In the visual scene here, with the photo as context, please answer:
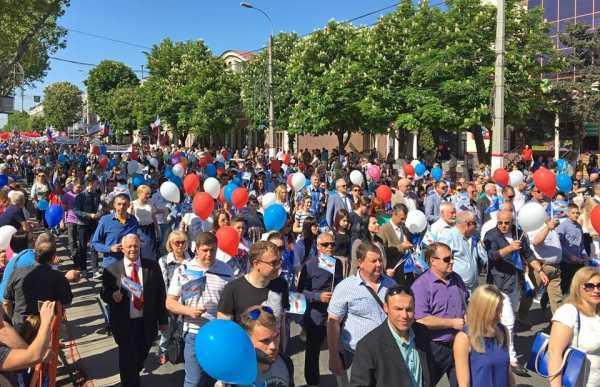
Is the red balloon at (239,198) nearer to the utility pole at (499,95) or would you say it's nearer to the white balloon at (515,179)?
the white balloon at (515,179)

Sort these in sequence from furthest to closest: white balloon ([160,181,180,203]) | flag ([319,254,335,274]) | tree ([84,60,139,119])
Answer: tree ([84,60,139,119]) < white balloon ([160,181,180,203]) < flag ([319,254,335,274])

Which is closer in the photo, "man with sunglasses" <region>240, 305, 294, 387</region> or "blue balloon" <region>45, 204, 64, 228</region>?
"man with sunglasses" <region>240, 305, 294, 387</region>

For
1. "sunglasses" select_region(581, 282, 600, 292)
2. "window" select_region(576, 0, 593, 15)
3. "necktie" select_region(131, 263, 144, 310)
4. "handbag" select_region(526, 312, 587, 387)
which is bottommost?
"handbag" select_region(526, 312, 587, 387)

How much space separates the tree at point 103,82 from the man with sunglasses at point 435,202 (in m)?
72.2

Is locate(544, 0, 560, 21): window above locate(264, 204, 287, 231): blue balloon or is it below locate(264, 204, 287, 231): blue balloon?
above

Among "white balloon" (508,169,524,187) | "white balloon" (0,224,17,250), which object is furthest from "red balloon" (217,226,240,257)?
"white balloon" (508,169,524,187)

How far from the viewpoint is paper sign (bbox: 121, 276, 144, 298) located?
4.68 m

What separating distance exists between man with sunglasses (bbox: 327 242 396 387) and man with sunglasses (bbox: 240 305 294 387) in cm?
113

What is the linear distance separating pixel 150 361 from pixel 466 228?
3.63 metres

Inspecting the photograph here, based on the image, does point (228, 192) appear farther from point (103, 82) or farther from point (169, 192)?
point (103, 82)

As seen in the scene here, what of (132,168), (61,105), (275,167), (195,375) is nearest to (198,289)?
(195,375)

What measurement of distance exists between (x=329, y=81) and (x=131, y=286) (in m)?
25.2

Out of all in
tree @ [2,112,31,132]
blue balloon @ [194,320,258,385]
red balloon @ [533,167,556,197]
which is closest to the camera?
blue balloon @ [194,320,258,385]

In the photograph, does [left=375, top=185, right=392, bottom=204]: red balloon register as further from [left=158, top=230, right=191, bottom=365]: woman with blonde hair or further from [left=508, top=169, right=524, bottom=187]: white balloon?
[left=158, top=230, right=191, bottom=365]: woman with blonde hair
